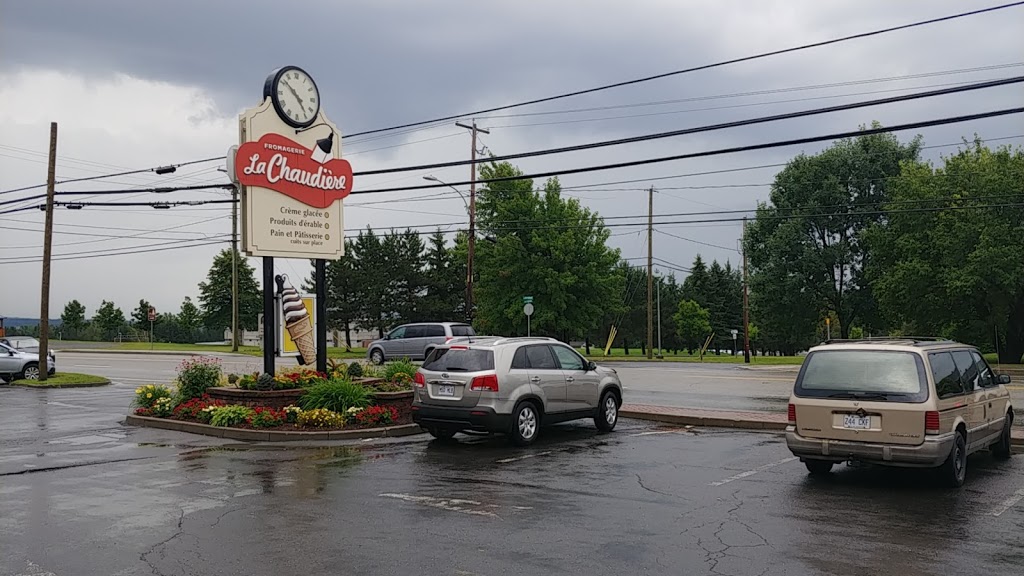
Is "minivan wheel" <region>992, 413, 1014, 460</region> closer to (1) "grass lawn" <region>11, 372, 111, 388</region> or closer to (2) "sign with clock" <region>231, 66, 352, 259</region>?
(2) "sign with clock" <region>231, 66, 352, 259</region>

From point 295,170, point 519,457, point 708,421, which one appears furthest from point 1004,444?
point 295,170

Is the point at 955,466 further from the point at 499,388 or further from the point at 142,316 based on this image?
the point at 142,316

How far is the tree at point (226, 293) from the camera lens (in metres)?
86.9

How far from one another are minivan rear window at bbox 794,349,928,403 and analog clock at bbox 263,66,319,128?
10.7 metres

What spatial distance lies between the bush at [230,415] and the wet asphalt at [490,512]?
1.22m

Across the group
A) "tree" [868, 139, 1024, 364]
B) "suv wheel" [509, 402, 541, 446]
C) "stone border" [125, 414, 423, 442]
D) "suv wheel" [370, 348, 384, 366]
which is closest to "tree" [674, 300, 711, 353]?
"tree" [868, 139, 1024, 364]

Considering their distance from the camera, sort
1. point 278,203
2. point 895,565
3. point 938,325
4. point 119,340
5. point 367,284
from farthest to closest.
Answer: point 119,340 < point 367,284 < point 938,325 < point 278,203 < point 895,565

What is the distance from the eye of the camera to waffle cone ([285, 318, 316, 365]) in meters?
18.4

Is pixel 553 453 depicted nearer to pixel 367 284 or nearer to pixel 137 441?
pixel 137 441

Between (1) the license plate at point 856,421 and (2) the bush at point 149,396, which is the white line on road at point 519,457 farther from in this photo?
(2) the bush at point 149,396

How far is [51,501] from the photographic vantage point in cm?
898

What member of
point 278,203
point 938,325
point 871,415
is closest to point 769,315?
point 938,325

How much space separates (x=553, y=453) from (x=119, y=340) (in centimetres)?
7943

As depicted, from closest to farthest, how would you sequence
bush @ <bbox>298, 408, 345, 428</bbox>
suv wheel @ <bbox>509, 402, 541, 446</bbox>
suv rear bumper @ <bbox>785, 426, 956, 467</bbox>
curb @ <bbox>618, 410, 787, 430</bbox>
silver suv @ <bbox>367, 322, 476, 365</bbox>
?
suv rear bumper @ <bbox>785, 426, 956, 467</bbox>
suv wheel @ <bbox>509, 402, 541, 446</bbox>
bush @ <bbox>298, 408, 345, 428</bbox>
curb @ <bbox>618, 410, 787, 430</bbox>
silver suv @ <bbox>367, 322, 476, 365</bbox>
